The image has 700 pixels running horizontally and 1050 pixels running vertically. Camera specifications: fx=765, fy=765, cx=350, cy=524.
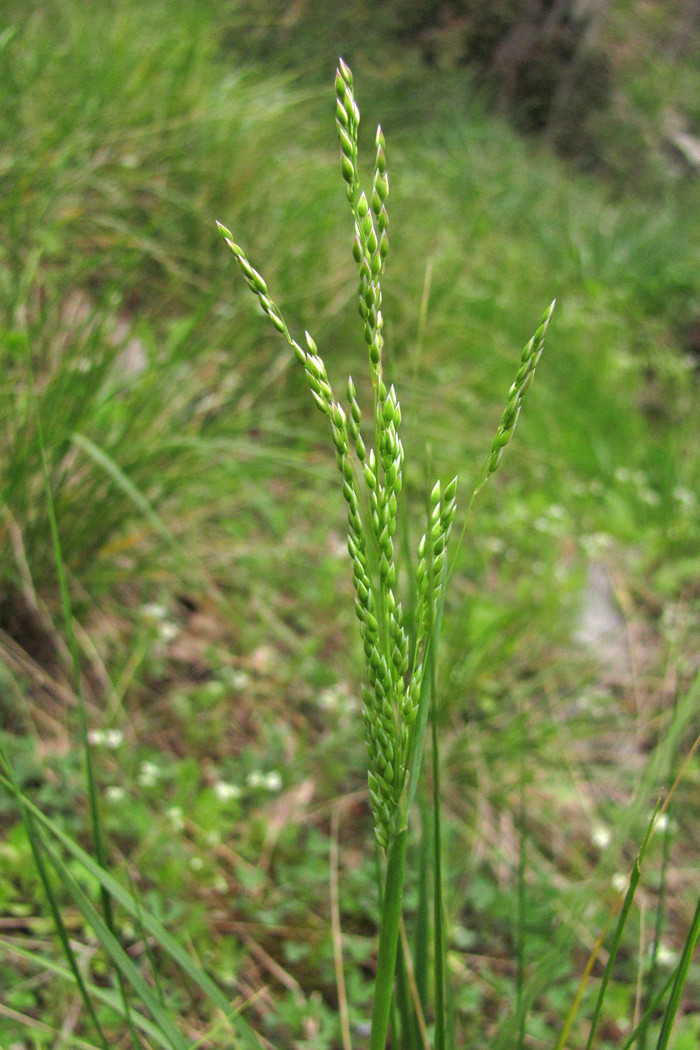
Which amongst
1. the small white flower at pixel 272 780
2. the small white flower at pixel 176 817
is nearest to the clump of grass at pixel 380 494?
the small white flower at pixel 176 817

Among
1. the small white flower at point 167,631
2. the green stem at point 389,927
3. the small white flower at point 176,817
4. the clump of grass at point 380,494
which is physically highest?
the clump of grass at point 380,494

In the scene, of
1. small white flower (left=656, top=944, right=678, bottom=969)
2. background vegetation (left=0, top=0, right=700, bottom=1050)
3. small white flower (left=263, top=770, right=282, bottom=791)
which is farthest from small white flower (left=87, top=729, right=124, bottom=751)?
small white flower (left=656, top=944, right=678, bottom=969)

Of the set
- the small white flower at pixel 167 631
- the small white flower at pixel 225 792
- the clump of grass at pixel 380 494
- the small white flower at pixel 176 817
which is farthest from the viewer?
the small white flower at pixel 167 631

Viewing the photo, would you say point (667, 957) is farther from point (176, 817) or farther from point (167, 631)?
point (167, 631)

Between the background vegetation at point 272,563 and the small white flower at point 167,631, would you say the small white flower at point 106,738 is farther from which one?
the small white flower at point 167,631

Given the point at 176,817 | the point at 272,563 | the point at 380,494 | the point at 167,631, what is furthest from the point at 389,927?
the point at 272,563

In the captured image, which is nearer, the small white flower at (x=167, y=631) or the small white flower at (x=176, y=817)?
the small white flower at (x=176, y=817)

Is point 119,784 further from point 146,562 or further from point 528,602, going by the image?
point 528,602
